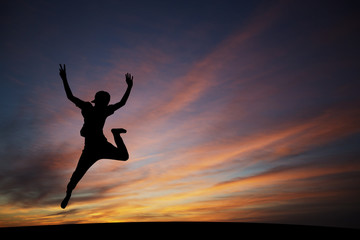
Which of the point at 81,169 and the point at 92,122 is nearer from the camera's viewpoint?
the point at 92,122

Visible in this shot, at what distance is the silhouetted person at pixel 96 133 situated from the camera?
5.99 m

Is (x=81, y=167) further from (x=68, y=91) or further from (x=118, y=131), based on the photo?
(x=68, y=91)

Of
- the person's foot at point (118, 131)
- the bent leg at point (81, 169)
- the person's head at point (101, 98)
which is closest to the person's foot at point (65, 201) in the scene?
the bent leg at point (81, 169)

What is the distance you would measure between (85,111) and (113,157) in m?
1.31

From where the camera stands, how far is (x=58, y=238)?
17.4 feet

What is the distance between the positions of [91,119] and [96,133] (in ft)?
1.16

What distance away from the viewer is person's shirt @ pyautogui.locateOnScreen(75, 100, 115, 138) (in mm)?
5984

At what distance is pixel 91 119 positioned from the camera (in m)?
5.99

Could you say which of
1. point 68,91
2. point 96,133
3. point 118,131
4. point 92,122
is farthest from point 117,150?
point 68,91

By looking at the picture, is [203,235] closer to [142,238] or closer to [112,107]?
[142,238]

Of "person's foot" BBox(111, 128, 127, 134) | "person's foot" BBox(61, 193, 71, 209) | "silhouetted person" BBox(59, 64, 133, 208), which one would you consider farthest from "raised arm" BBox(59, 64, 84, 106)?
"person's foot" BBox(61, 193, 71, 209)

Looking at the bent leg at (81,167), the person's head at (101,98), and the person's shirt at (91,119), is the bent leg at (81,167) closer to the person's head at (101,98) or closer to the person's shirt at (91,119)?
the person's shirt at (91,119)

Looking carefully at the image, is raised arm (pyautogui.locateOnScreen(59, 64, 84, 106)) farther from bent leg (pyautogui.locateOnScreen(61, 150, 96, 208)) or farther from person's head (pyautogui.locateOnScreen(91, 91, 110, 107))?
bent leg (pyautogui.locateOnScreen(61, 150, 96, 208))

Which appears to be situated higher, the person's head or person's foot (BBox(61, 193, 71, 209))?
the person's head
